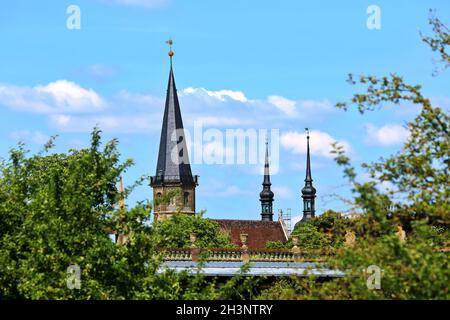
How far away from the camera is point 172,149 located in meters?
170

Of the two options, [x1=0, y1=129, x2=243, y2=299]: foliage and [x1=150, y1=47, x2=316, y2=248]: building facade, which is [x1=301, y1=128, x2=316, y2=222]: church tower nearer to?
[x1=150, y1=47, x2=316, y2=248]: building facade

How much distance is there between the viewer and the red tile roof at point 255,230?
16400cm

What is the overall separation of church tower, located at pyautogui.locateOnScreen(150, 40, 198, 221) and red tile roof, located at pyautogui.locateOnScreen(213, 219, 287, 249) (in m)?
7.37

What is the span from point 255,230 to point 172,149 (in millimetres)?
16607

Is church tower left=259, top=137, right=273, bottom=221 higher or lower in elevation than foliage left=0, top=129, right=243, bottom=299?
higher

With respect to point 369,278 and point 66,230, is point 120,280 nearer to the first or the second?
point 66,230

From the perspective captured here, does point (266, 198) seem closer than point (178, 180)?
No

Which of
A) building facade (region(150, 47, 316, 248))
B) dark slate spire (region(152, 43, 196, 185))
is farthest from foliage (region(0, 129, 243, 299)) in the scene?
dark slate spire (region(152, 43, 196, 185))

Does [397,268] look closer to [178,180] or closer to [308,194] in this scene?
[178,180]

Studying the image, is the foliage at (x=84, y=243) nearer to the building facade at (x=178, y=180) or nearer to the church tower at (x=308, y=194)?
the building facade at (x=178, y=180)

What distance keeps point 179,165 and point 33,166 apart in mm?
139820

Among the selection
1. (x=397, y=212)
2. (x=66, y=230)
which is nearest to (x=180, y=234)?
(x=66, y=230)

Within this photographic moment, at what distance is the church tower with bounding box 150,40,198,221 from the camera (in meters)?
166

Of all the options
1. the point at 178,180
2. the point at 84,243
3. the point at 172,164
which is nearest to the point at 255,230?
the point at 178,180
